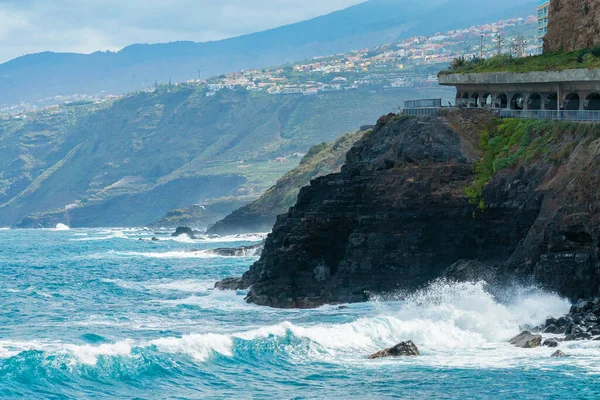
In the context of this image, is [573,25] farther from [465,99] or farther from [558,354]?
[558,354]

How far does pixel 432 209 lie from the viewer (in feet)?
187

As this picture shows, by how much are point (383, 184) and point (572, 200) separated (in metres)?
10.5

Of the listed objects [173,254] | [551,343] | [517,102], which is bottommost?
[173,254]

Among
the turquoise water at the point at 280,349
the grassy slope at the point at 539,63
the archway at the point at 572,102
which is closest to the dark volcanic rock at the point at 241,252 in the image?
the grassy slope at the point at 539,63

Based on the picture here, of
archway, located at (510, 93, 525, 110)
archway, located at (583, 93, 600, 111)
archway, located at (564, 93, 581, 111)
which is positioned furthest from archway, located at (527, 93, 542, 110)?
archway, located at (583, 93, 600, 111)

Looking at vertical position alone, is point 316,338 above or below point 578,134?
below

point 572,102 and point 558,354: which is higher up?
point 572,102

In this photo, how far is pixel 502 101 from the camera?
68750 millimetres

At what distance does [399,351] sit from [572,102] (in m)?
22.4

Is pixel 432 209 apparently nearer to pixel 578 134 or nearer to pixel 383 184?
pixel 383 184

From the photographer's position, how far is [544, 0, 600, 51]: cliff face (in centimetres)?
6438

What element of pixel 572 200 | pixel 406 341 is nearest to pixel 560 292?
pixel 572 200

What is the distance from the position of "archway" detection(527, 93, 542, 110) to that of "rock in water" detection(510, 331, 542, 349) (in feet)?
70.5

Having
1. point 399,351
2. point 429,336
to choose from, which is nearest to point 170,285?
point 429,336
